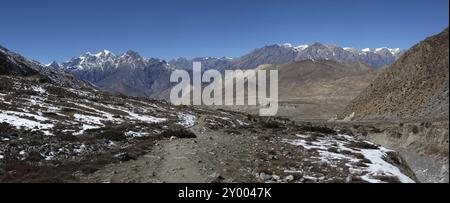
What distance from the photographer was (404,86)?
86.5 m

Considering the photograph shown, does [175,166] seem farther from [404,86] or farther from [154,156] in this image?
[404,86]

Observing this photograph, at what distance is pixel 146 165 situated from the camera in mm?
26672

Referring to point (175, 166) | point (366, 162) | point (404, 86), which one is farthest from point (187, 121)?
point (404, 86)

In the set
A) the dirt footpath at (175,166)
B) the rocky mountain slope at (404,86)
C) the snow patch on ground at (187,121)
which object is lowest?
the dirt footpath at (175,166)

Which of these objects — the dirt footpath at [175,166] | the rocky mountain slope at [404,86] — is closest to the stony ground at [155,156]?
the dirt footpath at [175,166]

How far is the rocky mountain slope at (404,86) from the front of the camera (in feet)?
241

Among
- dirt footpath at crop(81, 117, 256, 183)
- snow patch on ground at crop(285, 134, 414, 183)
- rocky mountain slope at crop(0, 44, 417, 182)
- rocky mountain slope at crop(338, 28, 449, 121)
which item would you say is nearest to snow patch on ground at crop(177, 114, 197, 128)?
rocky mountain slope at crop(0, 44, 417, 182)

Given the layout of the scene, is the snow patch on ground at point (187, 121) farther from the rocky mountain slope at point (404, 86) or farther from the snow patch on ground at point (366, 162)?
the rocky mountain slope at point (404, 86)

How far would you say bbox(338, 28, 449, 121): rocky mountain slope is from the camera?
241 ft

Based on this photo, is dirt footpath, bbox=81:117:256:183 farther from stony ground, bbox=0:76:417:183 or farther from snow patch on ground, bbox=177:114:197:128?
snow patch on ground, bbox=177:114:197:128

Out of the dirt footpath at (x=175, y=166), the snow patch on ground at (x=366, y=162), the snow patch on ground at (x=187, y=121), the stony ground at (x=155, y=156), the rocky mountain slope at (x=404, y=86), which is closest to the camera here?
the dirt footpath at (x=175, y=166)

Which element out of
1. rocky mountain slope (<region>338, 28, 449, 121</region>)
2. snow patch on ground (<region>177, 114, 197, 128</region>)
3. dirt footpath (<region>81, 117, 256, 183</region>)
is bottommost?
dirt footpath (<region>81, 117, 256, 183</region>)
